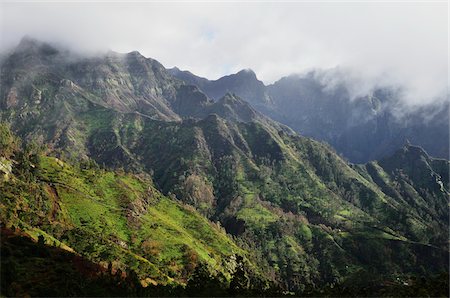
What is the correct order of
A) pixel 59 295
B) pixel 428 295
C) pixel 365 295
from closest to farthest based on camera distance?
pixel 428 295 < pixel 59 295 < pixel 365 295

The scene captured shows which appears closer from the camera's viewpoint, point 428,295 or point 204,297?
point 428,295

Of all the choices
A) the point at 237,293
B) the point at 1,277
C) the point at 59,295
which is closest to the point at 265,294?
the point at 237,293

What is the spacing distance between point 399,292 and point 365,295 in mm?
19955

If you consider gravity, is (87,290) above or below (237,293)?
below

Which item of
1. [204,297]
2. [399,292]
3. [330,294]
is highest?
[399,292]

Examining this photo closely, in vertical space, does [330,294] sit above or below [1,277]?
above

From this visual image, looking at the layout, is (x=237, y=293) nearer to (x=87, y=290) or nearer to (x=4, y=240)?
(x=87, y=290)

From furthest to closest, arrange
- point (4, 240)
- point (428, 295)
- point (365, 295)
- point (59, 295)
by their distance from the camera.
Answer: point (4, 240), point (365, 295), point (59, 295), point (428, 295)

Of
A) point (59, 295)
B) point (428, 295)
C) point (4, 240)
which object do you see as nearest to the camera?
point (428, 295)

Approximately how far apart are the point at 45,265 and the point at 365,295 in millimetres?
125210

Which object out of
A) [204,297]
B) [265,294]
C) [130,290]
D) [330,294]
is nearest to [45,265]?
[130,290]

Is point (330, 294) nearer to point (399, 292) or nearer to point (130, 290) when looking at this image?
point (399, 292)

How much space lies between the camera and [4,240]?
191m

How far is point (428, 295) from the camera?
146 m
